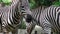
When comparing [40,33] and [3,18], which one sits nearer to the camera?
[3,18]

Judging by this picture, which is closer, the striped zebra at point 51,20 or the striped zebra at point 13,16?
the striped zebra at point 13,16

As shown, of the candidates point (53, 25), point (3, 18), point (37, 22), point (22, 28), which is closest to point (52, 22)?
point (53, 25)

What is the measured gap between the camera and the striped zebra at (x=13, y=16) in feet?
23.6

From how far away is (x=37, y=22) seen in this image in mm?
8375

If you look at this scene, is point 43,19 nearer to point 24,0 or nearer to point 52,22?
point 52,22

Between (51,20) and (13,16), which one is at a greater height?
(13,16)

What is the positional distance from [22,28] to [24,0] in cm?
316

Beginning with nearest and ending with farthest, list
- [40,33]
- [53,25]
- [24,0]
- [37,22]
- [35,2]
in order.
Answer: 1. [24,0]
2. [53,25]
3. [37,22]
4. [40,33]
5. [35,2]

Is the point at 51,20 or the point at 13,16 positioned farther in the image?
the point at 51,20

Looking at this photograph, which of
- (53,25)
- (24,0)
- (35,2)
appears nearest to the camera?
(24,0)

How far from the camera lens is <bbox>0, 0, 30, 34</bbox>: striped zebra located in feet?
23.6

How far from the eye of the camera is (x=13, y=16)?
743cm

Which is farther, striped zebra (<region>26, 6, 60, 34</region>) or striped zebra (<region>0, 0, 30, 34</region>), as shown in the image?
striped zebra (<region>26, 6, 60, 34</region>)

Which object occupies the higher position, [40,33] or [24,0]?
[24,0]
